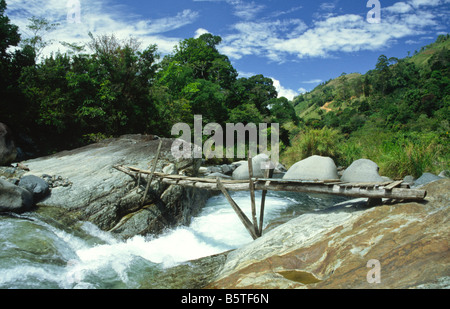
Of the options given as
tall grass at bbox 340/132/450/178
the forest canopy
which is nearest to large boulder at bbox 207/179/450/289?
tall grass at bbox 340/132/450/178

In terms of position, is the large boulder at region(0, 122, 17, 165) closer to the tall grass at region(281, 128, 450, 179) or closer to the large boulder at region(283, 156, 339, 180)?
the large boulder at region(283, 156, 339, 180)

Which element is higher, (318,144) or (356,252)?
(318,144)

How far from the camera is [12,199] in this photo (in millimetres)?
6199

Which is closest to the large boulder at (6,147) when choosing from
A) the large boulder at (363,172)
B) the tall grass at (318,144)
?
the large boulder at (363,172)

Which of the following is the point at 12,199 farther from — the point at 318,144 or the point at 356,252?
the point at 318,144

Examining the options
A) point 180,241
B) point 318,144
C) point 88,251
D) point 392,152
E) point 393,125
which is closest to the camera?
point 88,251

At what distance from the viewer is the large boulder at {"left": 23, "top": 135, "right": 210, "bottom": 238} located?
23.8 ft

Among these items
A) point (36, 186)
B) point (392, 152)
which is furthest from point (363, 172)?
point (36, 186)

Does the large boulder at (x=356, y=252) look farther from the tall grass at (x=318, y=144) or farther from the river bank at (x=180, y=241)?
the tall grass at (x=318, y=144)

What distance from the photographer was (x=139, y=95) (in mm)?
16469

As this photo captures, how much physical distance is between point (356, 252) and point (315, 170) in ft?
36.9

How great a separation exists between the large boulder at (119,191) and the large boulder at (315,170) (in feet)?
21.8

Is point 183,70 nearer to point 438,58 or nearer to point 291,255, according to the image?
point 291,255
